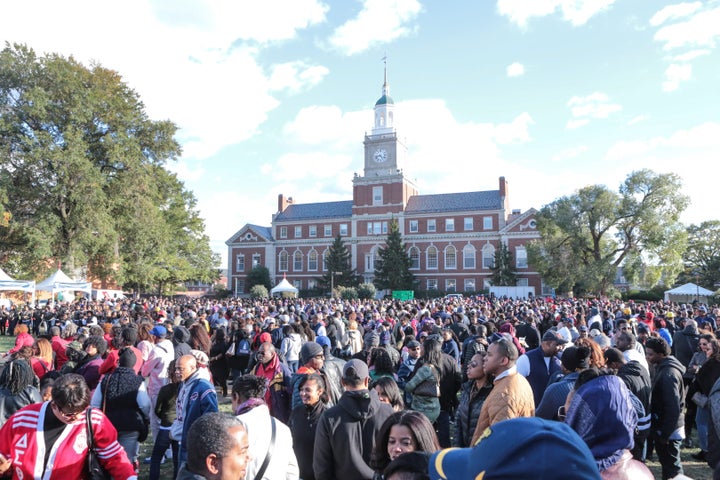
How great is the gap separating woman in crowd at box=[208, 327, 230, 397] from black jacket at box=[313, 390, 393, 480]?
7.39 meters

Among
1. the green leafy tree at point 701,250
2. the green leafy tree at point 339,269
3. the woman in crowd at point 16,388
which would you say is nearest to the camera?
the woman in crowd at point 16,388

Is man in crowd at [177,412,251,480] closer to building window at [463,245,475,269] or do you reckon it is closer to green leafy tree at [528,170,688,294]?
green leafy tree at [528,170,688,294]

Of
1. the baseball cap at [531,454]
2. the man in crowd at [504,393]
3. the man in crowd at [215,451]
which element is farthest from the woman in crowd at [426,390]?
the baseball cap at [531,454]

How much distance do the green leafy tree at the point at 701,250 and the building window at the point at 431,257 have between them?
2603cm

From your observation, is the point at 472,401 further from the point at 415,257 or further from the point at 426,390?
the point at 415,257

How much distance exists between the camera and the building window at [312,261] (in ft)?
209

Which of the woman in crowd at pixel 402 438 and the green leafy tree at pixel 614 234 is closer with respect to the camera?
the woman in crowd at pixel 402 438

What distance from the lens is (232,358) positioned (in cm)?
1087

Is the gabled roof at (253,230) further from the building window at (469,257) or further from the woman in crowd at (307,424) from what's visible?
the woman in crowd at (307,424)

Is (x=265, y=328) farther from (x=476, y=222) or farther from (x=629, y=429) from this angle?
(x=476, y=222)

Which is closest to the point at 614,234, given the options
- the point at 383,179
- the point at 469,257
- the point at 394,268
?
the point at 469,257

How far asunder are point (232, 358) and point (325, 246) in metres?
52.3

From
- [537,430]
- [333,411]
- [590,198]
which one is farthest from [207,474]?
[590,198]

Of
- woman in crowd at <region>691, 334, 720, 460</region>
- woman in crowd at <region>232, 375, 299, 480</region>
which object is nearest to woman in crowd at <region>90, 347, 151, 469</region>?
woman in crowd at <region>232, 375, 299, 480</region>
